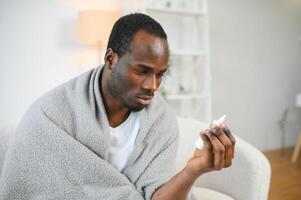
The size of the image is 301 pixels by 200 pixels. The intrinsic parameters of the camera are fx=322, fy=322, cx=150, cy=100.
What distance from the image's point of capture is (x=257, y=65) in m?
3.08

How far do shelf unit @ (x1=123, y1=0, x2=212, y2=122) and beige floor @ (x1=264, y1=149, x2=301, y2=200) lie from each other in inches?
26.8

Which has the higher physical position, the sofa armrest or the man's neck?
the man's neck

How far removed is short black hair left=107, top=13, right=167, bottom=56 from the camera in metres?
0.84

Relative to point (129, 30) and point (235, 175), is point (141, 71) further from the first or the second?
point (235, 175)

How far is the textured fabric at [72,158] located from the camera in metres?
0.84

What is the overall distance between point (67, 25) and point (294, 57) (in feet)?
7.80

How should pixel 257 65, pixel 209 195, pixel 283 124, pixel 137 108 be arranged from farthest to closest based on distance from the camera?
pixel 283 124, pixel 257 65, pixel 209 195, pixel 137 108

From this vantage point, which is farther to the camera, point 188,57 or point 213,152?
point 188,57

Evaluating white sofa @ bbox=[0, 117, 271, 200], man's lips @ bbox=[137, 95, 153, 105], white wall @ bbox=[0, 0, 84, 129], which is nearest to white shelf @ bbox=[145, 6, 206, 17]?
white wall @ bbox=[0, 0, 84, 129]

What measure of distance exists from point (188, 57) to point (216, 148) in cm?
197

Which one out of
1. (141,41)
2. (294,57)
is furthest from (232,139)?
(294,57)

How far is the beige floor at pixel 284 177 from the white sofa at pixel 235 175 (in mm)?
1171

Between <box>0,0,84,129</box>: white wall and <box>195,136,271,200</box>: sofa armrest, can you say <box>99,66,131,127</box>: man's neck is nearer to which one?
<box>195,136,271,200</box>: sofa armrest

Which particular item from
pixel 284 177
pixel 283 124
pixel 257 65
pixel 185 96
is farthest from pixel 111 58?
pixel 283 124
